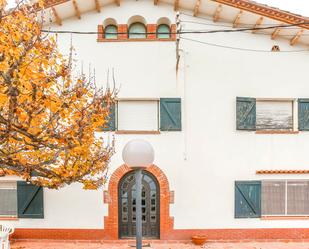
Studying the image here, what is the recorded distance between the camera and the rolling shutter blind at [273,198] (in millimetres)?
11133

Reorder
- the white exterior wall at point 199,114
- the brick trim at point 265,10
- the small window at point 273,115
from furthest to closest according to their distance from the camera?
1. the small window at point 273,115
2. the white exterior wall at point 199,114
3. the brick trim at point 265,10

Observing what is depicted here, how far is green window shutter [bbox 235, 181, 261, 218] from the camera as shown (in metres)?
10.9

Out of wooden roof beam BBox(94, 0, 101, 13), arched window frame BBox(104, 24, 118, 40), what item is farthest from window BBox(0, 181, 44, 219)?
wooden roof beam BBox(94, 0, 101, 13)

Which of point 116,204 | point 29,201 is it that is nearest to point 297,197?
point 116,204

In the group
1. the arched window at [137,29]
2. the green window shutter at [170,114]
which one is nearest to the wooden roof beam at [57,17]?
the arched window at [137,29]

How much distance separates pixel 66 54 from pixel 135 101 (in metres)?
2.83

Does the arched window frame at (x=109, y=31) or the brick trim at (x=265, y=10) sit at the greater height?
the brick trim at (x=265, y=10)

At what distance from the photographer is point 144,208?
434 inches

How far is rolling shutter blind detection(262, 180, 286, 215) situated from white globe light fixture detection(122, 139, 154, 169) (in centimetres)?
773

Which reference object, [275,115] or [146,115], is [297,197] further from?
[146,115]

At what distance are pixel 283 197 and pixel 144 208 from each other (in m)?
4.82

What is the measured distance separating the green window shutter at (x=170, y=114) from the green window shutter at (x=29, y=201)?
4.71 meters

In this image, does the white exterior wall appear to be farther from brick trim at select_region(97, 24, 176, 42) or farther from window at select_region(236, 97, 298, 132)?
window at select_region(236, 97, 298, 132)

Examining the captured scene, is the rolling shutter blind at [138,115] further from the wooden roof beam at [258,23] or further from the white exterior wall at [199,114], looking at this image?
the wooden roof beam at [258,23]
